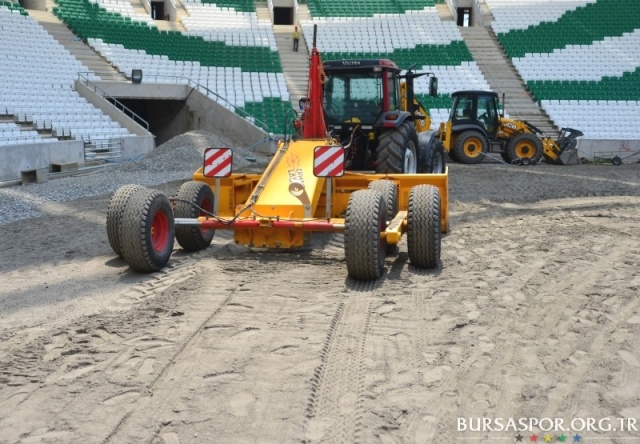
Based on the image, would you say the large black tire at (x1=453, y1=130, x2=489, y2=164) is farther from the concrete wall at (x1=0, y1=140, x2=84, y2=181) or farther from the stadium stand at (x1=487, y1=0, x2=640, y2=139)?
the concrete wall at (x1=0, y1=140, x2=84, y2=181)

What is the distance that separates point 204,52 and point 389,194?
2188 cm

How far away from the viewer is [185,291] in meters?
6.25

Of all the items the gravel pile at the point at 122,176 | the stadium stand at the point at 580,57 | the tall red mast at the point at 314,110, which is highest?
the stadium stand at the point at 580,57

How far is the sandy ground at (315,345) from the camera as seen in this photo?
12.6 ft

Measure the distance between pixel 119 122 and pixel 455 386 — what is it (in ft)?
60.5

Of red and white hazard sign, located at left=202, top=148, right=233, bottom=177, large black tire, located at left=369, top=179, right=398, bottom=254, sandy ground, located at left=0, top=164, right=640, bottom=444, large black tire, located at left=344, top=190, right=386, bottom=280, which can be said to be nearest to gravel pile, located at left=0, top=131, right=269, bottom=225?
sandy ground, located at left=0, top=164, right=640, bottom=444

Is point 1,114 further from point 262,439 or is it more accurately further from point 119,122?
point 262,439

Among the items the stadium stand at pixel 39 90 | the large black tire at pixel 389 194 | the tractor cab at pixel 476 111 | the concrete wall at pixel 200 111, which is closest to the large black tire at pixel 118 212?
the large black tire at pixel 389 194

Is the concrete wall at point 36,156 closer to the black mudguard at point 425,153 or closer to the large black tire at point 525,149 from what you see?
the black mudguard at point 425,153

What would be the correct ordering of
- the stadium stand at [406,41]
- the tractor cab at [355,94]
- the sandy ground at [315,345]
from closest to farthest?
the sandy ground at [315,345] < the tractor cab at [355,94] < the stadium stand at [406,41]

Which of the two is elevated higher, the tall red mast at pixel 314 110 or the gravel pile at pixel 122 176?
the tall red mast at pixel 314 110

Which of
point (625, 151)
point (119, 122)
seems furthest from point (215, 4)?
point (625, 151)

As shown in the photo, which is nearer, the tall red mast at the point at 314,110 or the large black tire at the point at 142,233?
the large black tire at the point at 142,233

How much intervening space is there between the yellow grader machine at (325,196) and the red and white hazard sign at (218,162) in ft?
0.04
